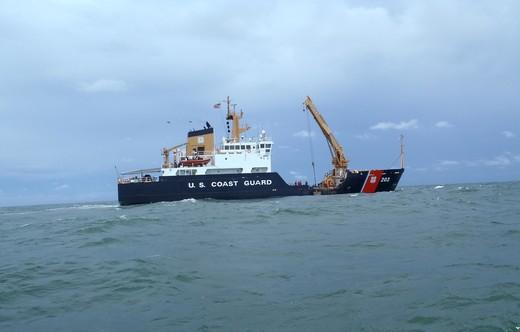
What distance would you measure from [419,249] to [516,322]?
16.1 feet

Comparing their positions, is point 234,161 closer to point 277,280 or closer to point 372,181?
point 372,181

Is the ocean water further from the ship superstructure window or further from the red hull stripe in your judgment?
the red hull stripe

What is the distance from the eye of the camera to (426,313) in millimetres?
5582

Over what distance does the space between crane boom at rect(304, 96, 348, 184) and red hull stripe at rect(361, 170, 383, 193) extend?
3.24 m

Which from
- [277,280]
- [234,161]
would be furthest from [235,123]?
[277,280]

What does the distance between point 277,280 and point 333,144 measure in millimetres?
34885

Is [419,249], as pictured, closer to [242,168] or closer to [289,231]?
[289,231]

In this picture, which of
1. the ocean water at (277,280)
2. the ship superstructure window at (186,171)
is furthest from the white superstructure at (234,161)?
the ocean water at (277,280)

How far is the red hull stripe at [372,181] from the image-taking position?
38219 mm

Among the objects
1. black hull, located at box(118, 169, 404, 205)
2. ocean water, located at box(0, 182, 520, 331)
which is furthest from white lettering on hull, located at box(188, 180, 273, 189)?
ocean water, located at box(0, 182, 520, 331)

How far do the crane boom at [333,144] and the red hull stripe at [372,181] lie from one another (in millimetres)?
3238

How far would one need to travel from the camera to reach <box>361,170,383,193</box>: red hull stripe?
125ft

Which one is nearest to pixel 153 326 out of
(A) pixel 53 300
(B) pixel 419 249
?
(A) pixel 53 300

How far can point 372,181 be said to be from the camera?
1512 inches
